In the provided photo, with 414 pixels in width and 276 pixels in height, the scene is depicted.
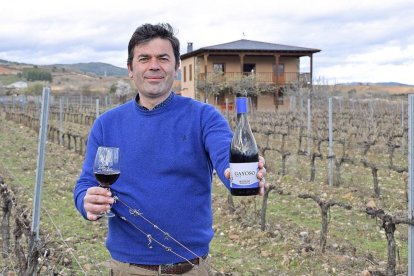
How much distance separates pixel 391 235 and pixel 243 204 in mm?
4391

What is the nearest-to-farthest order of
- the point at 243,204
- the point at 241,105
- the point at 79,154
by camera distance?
1. the point at 241,105
2. the point at 243,204
3. the point at 79,154

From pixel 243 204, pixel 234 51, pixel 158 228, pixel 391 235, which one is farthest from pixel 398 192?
pixel 234 51

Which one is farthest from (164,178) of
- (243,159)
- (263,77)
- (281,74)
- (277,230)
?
(281,74)

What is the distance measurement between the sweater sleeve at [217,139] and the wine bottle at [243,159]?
59 millimetres

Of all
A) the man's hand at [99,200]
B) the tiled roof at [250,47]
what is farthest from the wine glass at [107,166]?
the tiled roof at [250,47]

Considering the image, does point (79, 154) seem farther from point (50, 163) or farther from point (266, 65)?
point (266, 65)

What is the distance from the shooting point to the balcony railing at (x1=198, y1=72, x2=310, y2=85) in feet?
132

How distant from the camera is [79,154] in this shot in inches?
678

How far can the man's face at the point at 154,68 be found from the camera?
9.71 ft

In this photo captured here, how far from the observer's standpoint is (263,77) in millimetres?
42438

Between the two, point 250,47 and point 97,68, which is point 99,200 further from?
point 97,68

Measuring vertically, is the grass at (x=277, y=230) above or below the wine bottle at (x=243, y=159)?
below

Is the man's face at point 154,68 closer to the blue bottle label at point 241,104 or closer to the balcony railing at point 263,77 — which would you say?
the blue bottle label at point 241,104

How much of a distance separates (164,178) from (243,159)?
483mm
